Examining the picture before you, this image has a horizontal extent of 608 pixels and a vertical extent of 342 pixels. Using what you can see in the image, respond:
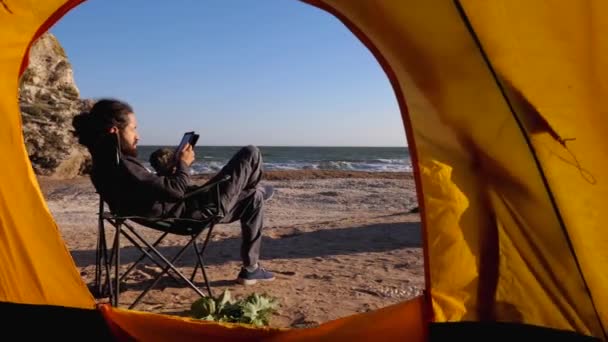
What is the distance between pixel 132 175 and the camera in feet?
12.2

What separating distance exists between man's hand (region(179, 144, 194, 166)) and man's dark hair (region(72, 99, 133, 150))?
1.58ft

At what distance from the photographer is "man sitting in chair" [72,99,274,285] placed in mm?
3752

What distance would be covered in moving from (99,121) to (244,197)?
1.27m

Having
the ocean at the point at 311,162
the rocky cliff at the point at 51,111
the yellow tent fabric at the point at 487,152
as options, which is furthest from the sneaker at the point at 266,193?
the rocky cliff at the point at 51,111

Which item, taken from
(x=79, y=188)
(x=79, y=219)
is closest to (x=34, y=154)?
(x=79, y=188)

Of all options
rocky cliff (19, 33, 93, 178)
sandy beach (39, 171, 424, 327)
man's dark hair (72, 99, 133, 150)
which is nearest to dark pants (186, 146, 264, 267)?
sandy beach (39, 171, 424, 327)

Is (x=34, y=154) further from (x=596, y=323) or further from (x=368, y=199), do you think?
(x=596, y=323)

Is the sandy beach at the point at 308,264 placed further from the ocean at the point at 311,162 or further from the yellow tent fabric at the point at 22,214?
the ocean at the point at 311,162

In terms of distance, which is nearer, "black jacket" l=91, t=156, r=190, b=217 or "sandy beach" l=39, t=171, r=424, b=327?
"black jacket" l=91, t=156, r=190, b=217

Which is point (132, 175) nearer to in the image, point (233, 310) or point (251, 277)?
point (233, 310)

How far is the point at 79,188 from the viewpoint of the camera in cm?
1560

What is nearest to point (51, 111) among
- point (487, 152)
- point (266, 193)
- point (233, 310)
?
point (266, 193)

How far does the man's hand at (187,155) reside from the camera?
4.10 m

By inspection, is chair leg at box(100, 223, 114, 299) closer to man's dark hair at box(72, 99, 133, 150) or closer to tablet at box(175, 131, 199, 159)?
man's dark hair at box(72, 99, 133, 150)
